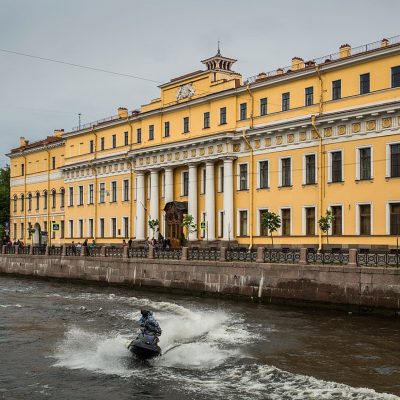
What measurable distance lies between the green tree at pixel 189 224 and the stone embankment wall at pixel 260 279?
21.5ft

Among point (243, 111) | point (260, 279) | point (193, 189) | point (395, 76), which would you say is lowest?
point (260, 279)

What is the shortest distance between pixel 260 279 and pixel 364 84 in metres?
13.5

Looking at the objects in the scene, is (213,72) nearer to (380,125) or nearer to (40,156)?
(380,125)

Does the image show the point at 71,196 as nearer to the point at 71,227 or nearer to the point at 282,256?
the point at 71,227

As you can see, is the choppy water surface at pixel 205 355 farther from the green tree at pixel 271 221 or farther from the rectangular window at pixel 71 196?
the rectangular window at pixel 71 196

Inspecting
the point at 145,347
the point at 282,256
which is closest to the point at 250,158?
the point at 282,256

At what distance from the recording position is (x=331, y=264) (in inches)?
1112

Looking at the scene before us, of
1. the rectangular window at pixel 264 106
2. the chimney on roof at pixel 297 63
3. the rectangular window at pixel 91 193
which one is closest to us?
the chimney on roof at pixel 297 63

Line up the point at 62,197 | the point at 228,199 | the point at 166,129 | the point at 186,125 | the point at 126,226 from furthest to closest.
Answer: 1. the point at 62,197
2. the point at 126,226
3. the point at 166,129
4. the point at 186,125
5. the point at 228,199

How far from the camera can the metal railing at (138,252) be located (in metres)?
39.9

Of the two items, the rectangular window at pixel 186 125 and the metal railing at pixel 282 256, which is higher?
the rectangular window at pixel 186 125

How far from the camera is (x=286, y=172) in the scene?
41.8 metres

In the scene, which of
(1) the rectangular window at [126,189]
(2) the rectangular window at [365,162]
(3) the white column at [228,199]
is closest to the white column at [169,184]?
(1) the rectangular window at [126,189]

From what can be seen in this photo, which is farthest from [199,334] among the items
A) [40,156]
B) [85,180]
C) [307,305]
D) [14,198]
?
[14,198]
